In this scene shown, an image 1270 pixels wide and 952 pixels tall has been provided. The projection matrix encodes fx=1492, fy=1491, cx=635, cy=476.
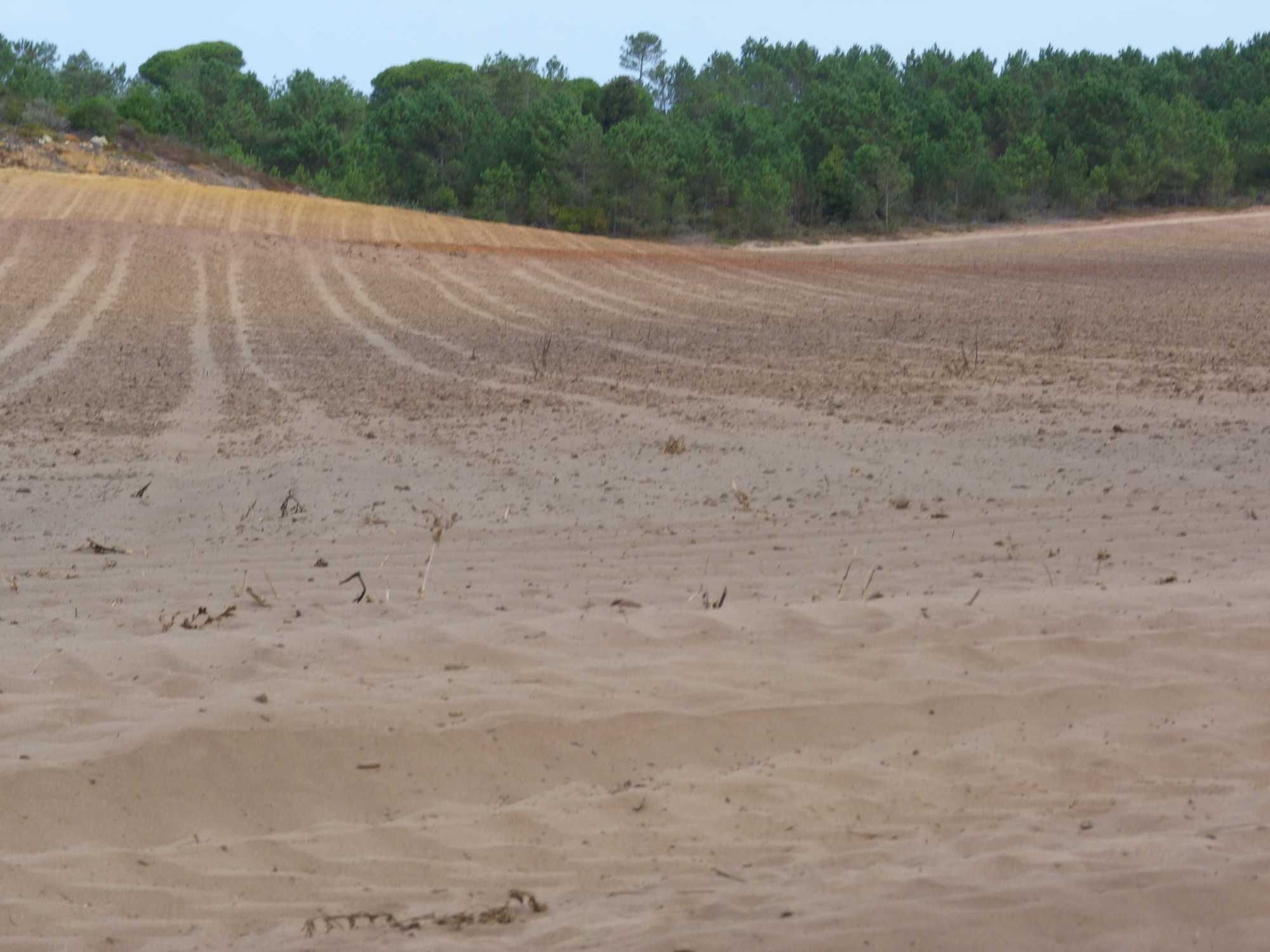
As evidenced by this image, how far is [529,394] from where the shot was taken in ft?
43.9

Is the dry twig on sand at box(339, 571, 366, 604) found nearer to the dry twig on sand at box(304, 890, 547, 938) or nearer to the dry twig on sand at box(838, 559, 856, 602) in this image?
the dry twig on sand at box(838, 559, 856, 602)

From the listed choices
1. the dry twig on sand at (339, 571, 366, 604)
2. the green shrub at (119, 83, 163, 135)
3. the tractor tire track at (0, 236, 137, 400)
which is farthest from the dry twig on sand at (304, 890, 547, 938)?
the green shrub at (119, 83, 163, 135)

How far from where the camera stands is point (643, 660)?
5211 millimetres

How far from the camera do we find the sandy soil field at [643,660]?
3.39m

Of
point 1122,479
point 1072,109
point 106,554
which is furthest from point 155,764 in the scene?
point 1072,109

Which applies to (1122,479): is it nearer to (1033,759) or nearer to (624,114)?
(1033,759)

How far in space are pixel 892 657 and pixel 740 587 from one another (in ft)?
4.59

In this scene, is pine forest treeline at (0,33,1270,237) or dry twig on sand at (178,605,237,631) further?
pine forest treeline at (0,33,1270,237)

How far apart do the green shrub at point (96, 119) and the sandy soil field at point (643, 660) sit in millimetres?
38283

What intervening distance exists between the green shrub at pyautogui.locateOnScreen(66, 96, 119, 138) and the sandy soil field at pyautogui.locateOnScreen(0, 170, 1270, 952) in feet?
126

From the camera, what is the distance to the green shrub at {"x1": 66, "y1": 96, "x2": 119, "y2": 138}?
49.2 m

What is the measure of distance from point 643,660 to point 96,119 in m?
49.1

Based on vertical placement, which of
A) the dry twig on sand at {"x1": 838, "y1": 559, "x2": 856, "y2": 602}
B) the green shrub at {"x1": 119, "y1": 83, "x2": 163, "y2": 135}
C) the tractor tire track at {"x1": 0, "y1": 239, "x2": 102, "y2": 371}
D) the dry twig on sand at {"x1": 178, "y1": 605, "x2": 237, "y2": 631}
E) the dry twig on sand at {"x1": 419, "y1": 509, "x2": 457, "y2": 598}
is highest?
the green shrub at {"x1": 119, "y1": 83, "x2": 163, "y2": 135}

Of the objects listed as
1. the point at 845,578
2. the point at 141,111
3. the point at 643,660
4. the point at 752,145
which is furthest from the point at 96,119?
the point at 643,660
